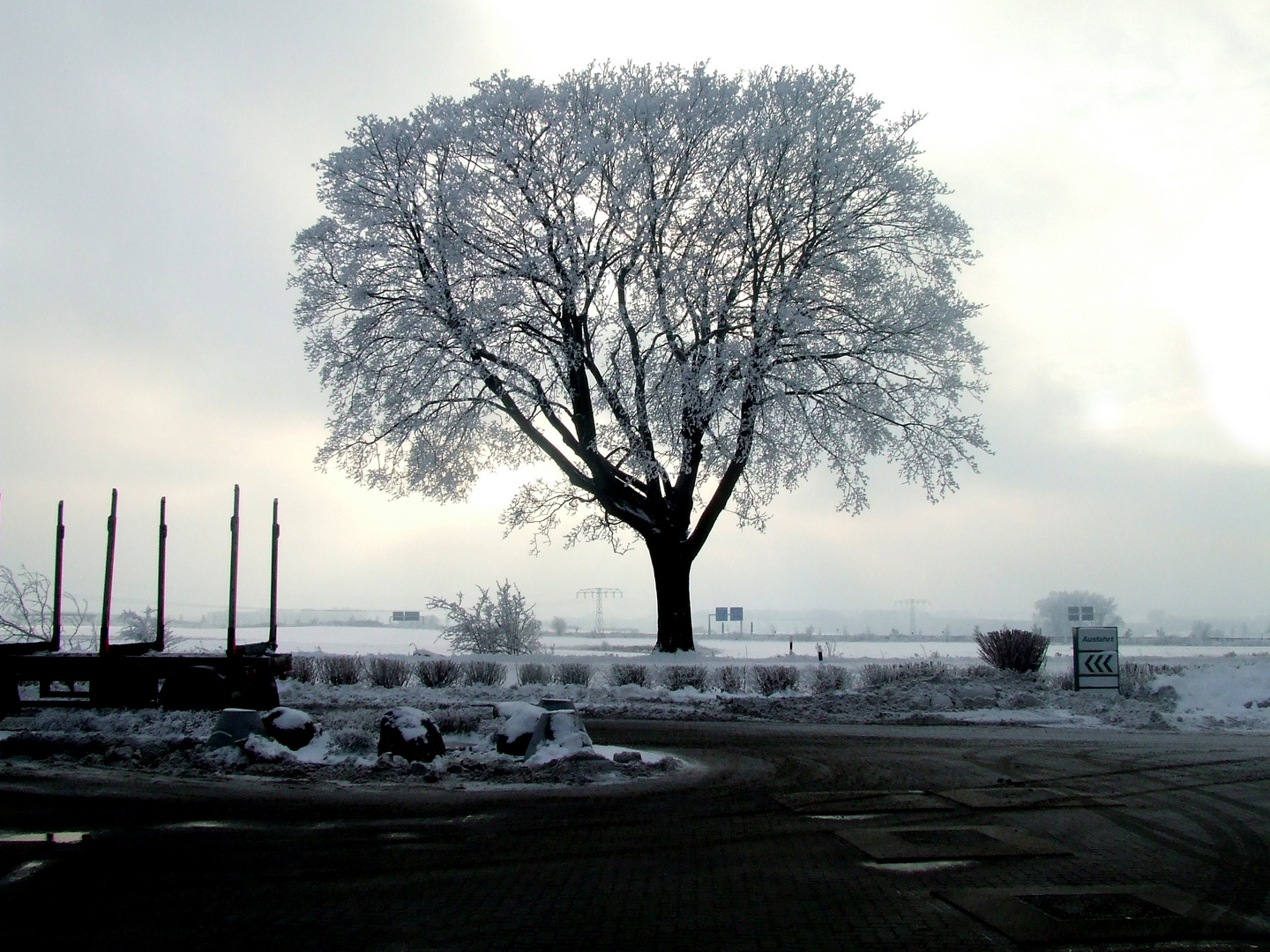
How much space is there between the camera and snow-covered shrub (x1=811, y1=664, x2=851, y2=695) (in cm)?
2059

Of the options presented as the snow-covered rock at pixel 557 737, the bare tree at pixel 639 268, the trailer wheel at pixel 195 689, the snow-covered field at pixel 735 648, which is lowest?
the snow-covered field at pixel 735 648

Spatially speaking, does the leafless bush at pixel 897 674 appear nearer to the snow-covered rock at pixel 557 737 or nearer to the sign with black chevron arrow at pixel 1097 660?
the sign with black chevron arrow at pixel 1097 660

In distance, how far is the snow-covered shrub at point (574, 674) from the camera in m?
21.6

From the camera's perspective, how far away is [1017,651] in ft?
77.9

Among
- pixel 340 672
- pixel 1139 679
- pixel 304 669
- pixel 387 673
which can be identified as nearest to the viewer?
pixel 1139 679

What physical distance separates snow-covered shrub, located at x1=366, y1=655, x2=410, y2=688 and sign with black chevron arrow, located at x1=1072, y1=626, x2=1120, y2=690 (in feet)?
46.3

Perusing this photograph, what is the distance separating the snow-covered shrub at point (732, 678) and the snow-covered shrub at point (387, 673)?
6925 millimetres

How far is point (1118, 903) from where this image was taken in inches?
225

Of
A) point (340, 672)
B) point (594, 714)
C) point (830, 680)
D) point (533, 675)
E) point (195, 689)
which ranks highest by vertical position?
point (195, 689)

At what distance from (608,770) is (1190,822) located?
5.60 m

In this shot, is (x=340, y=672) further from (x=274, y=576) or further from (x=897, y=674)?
(x=897, y=674)

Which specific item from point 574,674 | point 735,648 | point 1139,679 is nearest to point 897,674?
point 1139,679

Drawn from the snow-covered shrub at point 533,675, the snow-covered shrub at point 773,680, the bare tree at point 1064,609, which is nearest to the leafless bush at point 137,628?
the snow-covered shrub at point 533,675

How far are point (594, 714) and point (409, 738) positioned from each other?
6.18m
